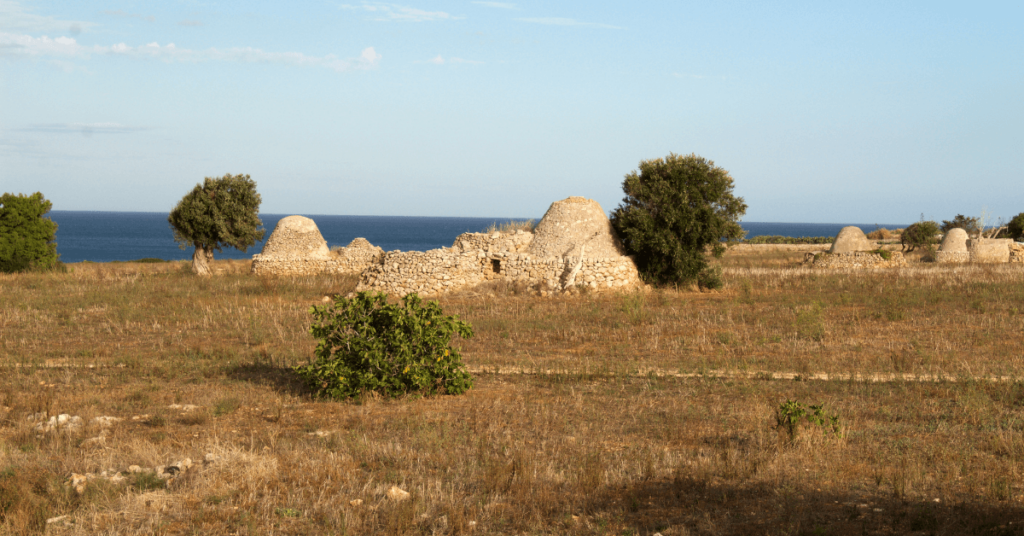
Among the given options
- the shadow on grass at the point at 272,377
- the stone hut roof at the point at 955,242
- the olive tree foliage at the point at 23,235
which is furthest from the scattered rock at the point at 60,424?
the stone hut roof at the point at 955,242

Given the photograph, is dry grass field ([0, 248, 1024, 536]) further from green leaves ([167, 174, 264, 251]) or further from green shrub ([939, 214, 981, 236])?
green shrub ([939, 214, 981, 236])

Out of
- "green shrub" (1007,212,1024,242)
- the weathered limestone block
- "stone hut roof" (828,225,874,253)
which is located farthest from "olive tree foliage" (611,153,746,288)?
"green shrub" (1007,212,1024,242)

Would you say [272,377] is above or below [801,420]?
below

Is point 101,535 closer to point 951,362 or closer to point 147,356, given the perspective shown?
point 147,356

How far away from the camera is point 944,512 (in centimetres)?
501

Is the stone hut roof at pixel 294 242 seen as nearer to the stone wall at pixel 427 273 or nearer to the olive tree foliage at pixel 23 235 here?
the stone wall at pixel 427 273

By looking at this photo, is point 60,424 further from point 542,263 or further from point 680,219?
point 680,219

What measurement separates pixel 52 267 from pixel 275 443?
30.7 metres

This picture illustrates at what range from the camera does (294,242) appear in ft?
101

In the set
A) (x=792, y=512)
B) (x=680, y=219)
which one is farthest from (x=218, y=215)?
(x=792, y=512)

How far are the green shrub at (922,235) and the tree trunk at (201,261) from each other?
1530 inches

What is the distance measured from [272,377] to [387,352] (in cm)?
224

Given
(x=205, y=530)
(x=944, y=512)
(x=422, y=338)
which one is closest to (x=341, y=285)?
(x=422, y=338)

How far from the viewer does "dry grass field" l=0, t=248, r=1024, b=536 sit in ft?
16.8
